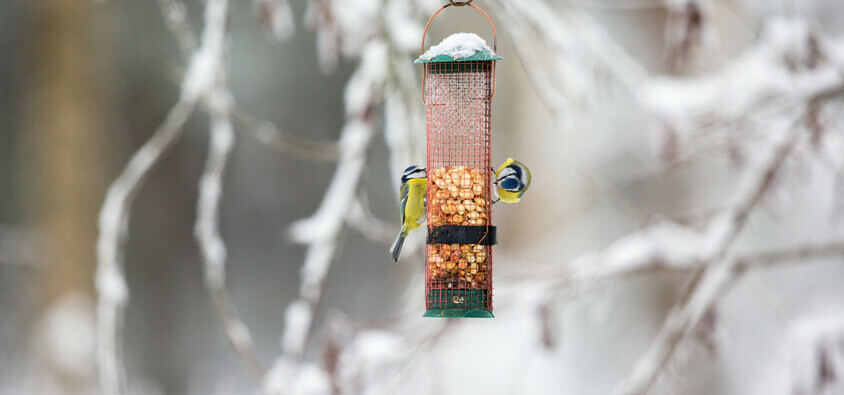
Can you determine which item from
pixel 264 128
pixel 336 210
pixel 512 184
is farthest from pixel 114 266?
pixel 512 184

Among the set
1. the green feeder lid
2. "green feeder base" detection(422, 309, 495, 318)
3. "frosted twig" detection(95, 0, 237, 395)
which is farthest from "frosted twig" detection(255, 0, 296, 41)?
"green feeder base" detection(422, 309, 495, 318)

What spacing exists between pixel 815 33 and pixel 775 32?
16cm

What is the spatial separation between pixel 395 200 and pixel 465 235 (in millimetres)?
1663

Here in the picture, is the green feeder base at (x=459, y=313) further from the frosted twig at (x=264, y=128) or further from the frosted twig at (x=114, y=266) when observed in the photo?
the frosted twig at (x=114, y=266)

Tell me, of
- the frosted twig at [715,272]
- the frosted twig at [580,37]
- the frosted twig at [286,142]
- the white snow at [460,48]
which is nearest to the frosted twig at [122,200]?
the frosted twig at [286,142]

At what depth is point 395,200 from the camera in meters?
3.96

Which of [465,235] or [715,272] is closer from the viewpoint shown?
[465,235]

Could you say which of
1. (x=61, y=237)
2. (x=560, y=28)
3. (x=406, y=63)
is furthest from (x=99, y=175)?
(x=560, y=28)

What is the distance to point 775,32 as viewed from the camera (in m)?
3.47

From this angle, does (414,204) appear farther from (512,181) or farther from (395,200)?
(395,200)

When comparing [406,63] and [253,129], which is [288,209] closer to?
[253,129]

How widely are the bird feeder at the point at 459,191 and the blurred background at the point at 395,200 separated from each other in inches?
29.1

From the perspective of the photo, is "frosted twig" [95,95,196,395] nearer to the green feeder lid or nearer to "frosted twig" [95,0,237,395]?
"frosted twig" [95,0,237,395]

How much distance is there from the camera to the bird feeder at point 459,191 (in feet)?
7.32
